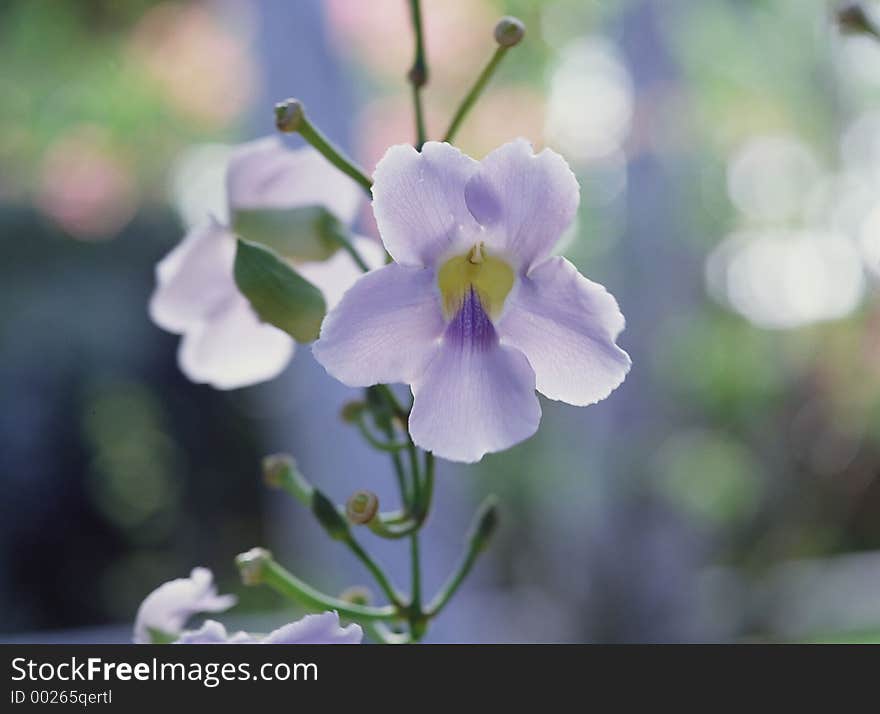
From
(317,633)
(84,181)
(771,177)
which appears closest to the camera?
(317,633)

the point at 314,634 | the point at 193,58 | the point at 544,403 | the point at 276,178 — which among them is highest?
the point at 193,58

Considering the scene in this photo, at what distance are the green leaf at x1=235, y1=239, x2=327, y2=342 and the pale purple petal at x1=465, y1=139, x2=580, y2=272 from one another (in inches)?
2.9

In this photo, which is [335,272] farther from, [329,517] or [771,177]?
[771,177]

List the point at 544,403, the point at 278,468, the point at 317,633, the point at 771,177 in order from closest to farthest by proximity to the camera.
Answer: the point at 317,633 → the point at 278,468 → the point at 544,403 → the point at 771,177

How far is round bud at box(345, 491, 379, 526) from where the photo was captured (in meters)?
0.40

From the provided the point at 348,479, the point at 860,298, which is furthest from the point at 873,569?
the point at 348,479

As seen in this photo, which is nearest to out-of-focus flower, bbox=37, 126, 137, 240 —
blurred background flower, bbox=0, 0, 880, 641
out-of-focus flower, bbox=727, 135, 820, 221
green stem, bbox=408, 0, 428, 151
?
blurred background flower, bbox=0, 0, 880, 641

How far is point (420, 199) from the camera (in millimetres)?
372

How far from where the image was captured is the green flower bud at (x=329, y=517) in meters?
0.42

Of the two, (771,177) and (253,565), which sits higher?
(771,177)

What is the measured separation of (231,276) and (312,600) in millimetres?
155

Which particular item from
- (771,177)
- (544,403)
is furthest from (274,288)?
(771,177)

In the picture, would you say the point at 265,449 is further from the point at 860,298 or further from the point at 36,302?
the point at 860,298
